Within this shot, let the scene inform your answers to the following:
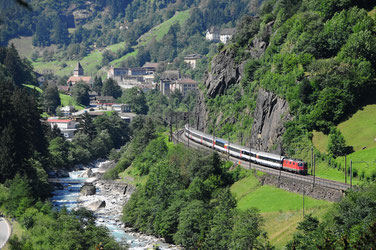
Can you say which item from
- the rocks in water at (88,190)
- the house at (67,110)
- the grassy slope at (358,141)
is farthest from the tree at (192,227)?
the house at (67,110)

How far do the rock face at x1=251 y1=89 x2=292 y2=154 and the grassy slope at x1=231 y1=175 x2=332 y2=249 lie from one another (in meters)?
13.0

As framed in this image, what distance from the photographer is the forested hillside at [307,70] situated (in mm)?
76812

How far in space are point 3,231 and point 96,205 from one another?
2424 centimetres

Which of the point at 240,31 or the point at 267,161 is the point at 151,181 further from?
the point at 240,31

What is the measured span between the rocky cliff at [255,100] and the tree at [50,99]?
5696 centimetres

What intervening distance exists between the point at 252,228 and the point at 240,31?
74.3 meters

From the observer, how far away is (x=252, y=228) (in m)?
50.9

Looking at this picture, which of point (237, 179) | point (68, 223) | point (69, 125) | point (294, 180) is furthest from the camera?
point (69, 125)

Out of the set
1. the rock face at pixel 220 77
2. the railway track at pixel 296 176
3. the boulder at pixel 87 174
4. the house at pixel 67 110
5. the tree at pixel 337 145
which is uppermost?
the rock face at pixel 220 77

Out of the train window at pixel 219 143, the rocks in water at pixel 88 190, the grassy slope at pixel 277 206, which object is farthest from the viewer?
the rocks in water at pixel 88 190

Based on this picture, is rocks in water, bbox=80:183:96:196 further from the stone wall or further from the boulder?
the boulder

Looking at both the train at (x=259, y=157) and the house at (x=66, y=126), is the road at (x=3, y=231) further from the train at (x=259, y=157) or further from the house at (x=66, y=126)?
the house at (x=66, y=126)

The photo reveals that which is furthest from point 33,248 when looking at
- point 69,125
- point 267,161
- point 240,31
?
point 69,125

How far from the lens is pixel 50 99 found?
168625mm
